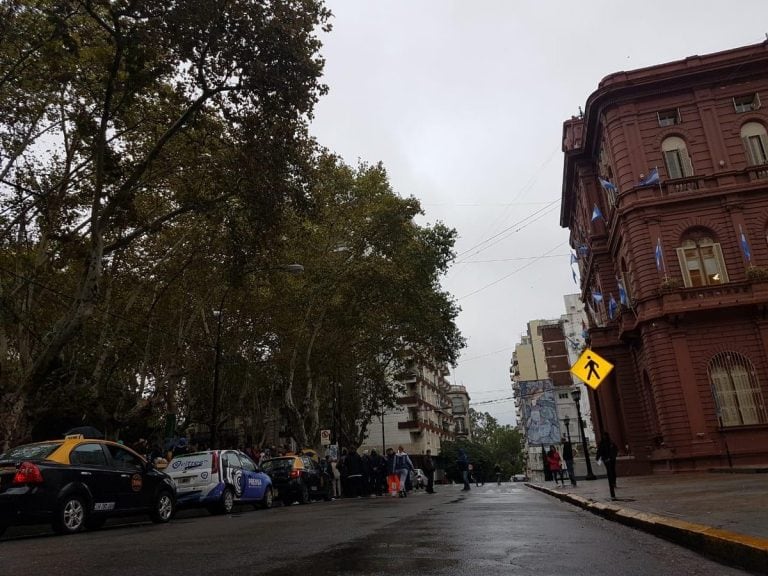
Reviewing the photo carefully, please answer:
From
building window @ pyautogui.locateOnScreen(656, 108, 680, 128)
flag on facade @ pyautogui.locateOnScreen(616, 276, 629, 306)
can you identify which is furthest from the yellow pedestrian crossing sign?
building window @ pyautogui.locateOnScreen(656, 108, 680, 128)

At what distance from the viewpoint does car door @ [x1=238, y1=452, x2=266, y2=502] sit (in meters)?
15.6

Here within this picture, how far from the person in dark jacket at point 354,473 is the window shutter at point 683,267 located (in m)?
14.5

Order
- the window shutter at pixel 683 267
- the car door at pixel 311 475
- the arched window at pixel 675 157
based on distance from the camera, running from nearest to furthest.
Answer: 1. the car door at pixel 311 475
2. the window shutter at pixel 683 267
3. the arched window at pixel 675 157

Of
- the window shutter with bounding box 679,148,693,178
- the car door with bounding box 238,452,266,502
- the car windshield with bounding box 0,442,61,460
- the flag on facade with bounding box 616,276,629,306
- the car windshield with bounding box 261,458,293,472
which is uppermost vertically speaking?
the window shutter with bounding box 679,148,693,178

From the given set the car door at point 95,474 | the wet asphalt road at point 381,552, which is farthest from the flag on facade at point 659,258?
the car door at point 95,474

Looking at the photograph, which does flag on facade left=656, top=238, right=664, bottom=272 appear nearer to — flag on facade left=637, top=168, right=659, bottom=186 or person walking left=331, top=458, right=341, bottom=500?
flag on facade left=637, top=168, right=659, bottom=186

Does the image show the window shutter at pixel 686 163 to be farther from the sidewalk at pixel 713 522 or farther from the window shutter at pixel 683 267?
the sidewalk at pixel 713 522

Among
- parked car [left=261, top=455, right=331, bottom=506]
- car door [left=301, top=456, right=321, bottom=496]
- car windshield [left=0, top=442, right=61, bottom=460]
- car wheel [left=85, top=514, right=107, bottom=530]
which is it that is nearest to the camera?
car windshield [left=0, top=442, right=61, bottom=460]

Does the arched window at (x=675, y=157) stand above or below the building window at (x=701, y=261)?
above

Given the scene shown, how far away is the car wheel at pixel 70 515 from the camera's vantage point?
9.62 meters

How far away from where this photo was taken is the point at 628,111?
25.3m

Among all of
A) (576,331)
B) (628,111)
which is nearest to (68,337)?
(628,111)

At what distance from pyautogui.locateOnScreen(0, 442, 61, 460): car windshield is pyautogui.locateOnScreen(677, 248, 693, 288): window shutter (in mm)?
21971

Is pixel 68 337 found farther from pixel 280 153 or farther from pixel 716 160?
pixel 716 160
